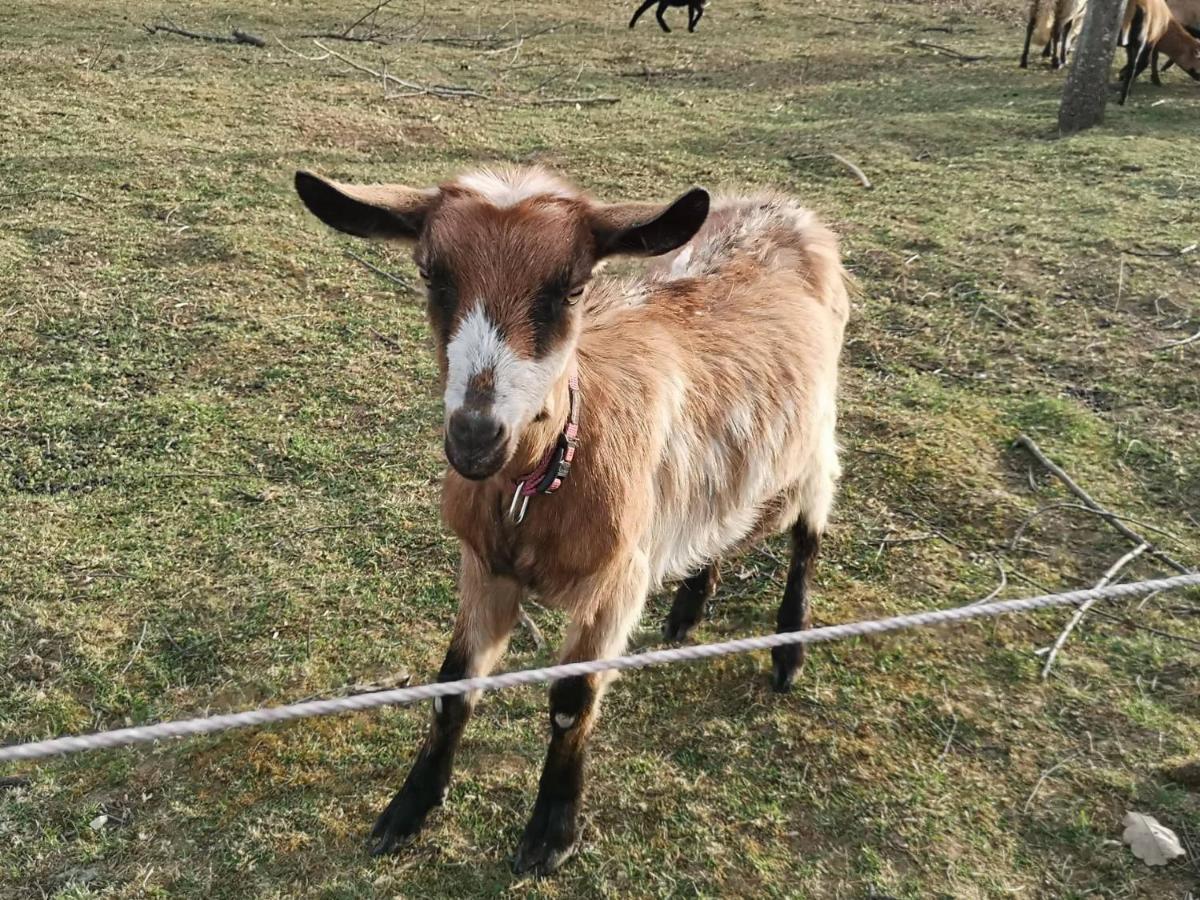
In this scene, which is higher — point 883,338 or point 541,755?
point 883,338

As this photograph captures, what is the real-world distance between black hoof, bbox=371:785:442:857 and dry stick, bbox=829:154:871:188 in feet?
19.8

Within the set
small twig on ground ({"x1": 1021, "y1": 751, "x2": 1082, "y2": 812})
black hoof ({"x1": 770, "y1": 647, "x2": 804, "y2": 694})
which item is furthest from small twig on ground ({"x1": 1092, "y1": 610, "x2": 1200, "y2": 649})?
black hoof ({"x1": 770, "y1": 647, "x2": 804, "y2": 694})

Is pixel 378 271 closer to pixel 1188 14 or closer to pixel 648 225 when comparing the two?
pixel 648 225

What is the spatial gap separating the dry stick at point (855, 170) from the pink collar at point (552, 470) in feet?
18.8

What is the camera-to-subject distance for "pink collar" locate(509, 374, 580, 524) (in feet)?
7.08

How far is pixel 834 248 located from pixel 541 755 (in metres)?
2.08

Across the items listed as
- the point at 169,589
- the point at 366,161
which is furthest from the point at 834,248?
the point at 366,161

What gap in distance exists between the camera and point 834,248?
3445 millimetres

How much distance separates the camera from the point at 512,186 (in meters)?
2.19

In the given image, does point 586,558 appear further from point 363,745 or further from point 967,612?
point 363,745

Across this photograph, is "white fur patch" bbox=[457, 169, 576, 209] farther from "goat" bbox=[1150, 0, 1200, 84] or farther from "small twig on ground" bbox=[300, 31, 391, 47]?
"goat" bbox=[1150, 0, 1200, 84]

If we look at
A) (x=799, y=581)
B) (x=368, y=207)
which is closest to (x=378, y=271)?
(x=799, y=581)

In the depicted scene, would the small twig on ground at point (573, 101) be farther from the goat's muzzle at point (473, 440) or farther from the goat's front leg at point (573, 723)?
the goat's muzzle at point (473, 440)

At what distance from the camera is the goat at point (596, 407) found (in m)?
1.95
